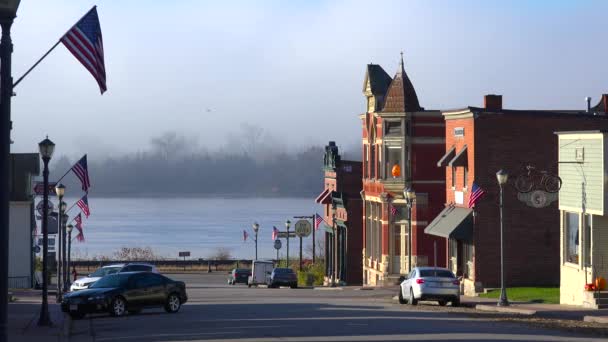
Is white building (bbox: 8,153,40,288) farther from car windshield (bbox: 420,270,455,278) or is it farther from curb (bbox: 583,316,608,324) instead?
curb (bbox: 583,316,608,324)

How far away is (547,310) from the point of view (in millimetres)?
34062

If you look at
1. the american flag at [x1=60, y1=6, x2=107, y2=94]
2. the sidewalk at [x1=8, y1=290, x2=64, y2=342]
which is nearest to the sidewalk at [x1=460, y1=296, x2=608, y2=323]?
the sidewalk at [x1=8, y1=290, x2=64, y2=342]

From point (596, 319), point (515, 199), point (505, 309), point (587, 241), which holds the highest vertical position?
point (515, 199)

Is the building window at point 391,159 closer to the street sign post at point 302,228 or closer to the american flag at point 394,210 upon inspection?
the american flag at point 394,210

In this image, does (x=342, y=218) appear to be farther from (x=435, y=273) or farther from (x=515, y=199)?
(x=435, y=273)

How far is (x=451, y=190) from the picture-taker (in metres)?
53.8

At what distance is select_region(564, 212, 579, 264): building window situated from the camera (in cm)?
3778

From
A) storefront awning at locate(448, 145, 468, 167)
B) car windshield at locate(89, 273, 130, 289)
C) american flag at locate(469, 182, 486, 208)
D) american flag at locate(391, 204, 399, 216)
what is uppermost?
storefront awning at locate(448, 145, 468, 167)

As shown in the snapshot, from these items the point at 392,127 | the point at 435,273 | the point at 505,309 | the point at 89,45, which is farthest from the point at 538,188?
the point at 89,45

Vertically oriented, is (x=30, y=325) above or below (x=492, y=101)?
below

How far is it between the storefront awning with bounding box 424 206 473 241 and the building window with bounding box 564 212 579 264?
10537mm

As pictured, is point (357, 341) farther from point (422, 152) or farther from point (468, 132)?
point (422, 152)

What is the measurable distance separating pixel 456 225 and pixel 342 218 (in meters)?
29.9

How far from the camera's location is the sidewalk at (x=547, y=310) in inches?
1201
